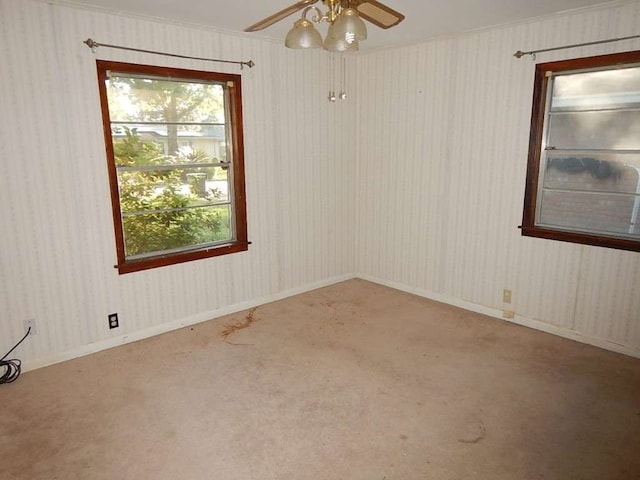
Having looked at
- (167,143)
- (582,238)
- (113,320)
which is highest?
(167,143)

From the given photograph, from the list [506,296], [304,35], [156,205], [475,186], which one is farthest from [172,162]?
[506,296]

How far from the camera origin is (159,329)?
12.2 ft

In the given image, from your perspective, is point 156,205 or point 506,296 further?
point 506,296

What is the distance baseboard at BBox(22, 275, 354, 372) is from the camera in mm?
3203

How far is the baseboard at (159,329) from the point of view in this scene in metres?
3.20

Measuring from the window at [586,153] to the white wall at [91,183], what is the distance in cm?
218

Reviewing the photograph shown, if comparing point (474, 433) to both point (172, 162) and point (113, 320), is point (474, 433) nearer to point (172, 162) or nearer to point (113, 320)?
point (113, 320)

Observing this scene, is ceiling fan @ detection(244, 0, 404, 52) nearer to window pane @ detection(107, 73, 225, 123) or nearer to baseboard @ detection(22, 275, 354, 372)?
window pane @ detection(107, 73, 225, 123)

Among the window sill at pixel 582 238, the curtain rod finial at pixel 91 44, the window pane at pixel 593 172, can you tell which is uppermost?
the curtain rod finial at pixel 91 44

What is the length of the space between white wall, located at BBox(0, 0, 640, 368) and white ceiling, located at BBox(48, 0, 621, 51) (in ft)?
0.45

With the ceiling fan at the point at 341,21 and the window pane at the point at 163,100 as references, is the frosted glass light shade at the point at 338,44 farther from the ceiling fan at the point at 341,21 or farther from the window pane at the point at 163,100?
the window pane at the point at 163,100

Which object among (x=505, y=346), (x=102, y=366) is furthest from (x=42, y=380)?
(x=505, y=346)

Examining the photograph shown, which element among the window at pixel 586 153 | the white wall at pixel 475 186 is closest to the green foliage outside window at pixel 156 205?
the white wall at pixel 475 186

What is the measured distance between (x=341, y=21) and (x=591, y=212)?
2.66 m
